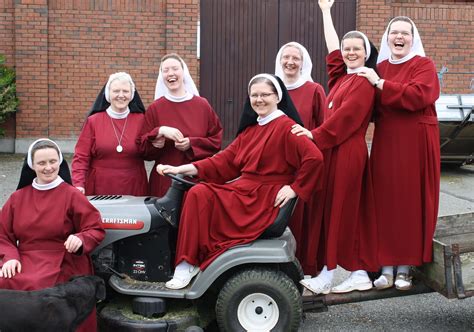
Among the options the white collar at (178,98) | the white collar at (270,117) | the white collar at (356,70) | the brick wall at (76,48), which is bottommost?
the white collar at (270,117)

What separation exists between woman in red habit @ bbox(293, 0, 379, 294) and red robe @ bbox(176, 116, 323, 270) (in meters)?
0.25

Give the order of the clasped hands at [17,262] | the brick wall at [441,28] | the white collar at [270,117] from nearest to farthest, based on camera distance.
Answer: the clasped hands at [17,262] < the white collar at [270,117] < the brick wall at [441,28]

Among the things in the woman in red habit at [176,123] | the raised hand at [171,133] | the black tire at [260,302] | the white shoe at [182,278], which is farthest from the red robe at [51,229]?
the woman in red habit at [176,123]

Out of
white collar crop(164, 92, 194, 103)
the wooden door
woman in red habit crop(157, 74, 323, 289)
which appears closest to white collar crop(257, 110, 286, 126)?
woman in red habit crop(157, 74, 323, 289)

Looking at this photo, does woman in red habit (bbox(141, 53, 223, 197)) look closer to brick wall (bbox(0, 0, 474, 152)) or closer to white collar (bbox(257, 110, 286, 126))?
white collar (bbox(257, 110, 286, 126))

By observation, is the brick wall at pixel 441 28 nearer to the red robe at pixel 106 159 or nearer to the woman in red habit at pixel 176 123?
the woman in red habit at pixel 176 123

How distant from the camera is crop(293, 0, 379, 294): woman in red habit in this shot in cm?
426

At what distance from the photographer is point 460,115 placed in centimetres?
1043

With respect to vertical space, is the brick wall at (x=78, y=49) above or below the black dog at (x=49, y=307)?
above

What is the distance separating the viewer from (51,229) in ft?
12.7

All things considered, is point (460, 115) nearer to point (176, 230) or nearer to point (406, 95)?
point (406, 95)

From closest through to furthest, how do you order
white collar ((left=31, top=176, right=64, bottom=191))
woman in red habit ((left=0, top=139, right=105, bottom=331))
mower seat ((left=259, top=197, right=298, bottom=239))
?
1. woman in red habit ((left=0, top=139, right=105, bottom=331))
2. white collar ((left=31, top=176, right=64, bottom=191))
3. mower seat ((left=259, top=197, right=298, bottom=239))

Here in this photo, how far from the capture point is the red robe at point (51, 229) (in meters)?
3.80

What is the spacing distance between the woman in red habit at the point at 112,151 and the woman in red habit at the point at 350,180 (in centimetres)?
157
